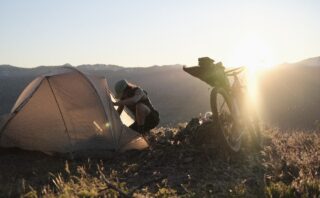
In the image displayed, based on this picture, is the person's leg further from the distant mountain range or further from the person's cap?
the distant mountain range

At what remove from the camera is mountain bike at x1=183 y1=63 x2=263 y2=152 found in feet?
27.0

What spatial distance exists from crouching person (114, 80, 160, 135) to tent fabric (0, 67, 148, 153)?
346 mm

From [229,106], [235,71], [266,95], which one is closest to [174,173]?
[229,106]

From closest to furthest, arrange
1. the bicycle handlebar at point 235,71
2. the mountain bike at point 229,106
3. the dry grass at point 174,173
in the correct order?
the dry grass at point 174,173
the mountain bike at point 229,106
the bicycle handlebar at point 235,71

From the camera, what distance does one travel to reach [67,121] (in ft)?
32.3

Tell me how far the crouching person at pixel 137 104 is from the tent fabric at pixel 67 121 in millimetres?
346

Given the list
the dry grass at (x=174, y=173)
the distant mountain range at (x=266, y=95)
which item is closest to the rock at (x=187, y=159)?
the dry grass at (x=174, y=173)

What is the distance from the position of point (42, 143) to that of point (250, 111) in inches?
171

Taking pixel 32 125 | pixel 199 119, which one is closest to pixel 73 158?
pixel 32 125

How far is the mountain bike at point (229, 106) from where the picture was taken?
27.0ft

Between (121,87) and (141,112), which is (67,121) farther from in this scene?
(141,112)

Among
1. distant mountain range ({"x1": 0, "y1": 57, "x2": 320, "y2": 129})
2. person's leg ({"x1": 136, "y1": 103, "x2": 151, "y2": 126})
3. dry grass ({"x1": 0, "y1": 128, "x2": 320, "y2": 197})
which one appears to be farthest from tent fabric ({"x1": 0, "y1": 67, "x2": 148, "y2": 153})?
distant mountain range ({"x1": 0, "y1": 57, "x2": 320, "y2": 129})

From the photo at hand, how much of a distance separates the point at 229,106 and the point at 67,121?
3.43m

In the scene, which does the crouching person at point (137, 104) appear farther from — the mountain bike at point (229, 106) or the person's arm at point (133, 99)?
the mountain bike at point (229, 106)
